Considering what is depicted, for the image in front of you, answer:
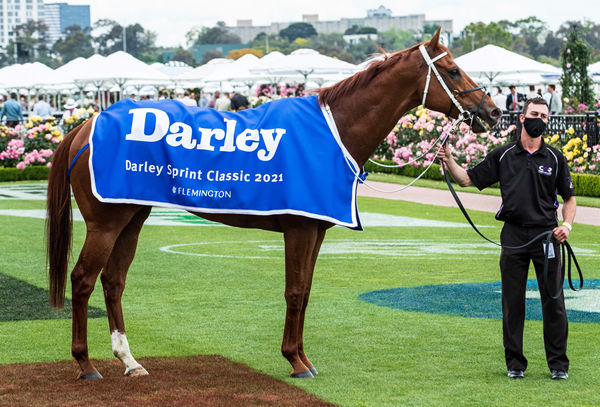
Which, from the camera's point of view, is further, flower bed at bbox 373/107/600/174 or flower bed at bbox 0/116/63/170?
flower bed at bbox 0/116/63/170

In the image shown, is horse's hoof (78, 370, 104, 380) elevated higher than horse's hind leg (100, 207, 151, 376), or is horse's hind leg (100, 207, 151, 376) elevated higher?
horse's hind leg (100, 207, 151, 376)

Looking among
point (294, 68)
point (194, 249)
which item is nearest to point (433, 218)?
point (194, 249)

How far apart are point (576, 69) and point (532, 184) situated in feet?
75.9

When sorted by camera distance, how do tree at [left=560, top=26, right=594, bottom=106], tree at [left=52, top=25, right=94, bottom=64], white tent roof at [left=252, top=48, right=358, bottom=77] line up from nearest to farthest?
tree at [left=560, top=26, right=594, bottom=106]
white tent roof at [left=252, top=48, right=358, bottom=77]
tree at [left=52, top=25, right=94, bottom=64]

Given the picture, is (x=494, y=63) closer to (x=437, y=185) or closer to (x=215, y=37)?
(x=437, y=185)

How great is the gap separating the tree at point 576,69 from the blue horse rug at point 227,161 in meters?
22.6

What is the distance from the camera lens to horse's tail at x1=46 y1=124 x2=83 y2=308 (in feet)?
21.1

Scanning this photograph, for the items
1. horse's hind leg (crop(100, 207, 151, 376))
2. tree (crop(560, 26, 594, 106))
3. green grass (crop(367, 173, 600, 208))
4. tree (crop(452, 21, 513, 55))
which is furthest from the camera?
tree (crop(452, 21, 513, 55))

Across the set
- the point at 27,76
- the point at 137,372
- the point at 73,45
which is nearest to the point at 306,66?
the point at 27,76

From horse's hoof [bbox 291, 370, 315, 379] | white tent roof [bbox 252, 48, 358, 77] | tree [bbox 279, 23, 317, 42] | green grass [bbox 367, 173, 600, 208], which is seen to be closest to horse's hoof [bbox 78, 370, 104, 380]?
horse's hoof [bbox 291, 370, 315, 379]

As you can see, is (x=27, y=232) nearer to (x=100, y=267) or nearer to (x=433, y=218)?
(x=433, y=218)

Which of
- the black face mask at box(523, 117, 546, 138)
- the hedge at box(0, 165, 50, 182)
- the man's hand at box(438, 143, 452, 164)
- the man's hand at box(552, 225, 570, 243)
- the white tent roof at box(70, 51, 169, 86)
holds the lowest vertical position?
the hedge at box(0, 165, 50, 182)

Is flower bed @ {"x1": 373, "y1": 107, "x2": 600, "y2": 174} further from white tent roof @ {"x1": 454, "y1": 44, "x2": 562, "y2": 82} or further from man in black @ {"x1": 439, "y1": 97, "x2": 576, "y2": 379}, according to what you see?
man in black @ {"x1": 439, "y1": 97, "x2": 576, "y2": 379}

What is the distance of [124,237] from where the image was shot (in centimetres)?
648
